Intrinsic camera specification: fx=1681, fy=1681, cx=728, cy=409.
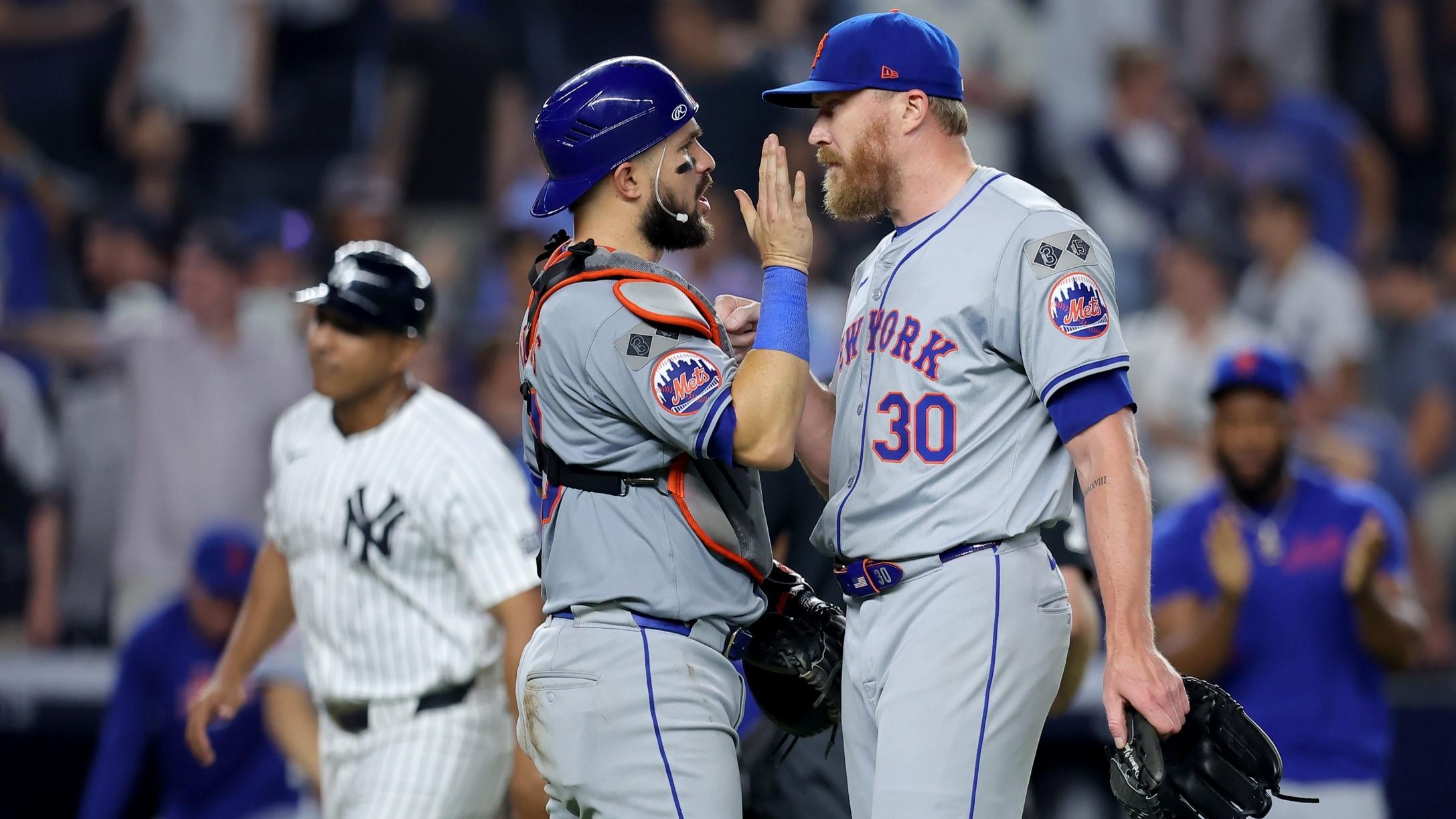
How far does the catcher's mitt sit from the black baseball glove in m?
0.67

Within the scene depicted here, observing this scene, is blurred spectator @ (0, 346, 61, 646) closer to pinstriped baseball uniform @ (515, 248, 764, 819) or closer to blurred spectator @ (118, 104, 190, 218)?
blurred spectator @ (118, 104, 190, 218)

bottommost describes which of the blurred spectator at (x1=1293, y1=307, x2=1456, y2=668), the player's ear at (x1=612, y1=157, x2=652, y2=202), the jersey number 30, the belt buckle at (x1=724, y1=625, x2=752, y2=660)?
the blurred spectator at (x1=1293, y1=307, x2=1456, y2=668)

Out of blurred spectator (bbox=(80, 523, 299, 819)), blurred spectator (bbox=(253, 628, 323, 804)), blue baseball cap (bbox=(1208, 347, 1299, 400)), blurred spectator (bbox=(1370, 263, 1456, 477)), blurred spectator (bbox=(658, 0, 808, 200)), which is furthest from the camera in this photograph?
blurred spectator (bbox=(658, 0, 808, 200))

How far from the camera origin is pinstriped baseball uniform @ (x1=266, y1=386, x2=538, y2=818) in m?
4.35

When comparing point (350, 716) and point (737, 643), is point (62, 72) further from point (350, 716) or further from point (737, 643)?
point (737, 643)

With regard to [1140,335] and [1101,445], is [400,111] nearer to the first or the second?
[1140,335]

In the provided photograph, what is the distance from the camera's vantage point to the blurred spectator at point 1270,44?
402 inches

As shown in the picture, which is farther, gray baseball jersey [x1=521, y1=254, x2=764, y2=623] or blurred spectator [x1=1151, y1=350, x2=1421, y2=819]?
blurred spectator [x1=1151, y1=350, x2=1421, y2=819]

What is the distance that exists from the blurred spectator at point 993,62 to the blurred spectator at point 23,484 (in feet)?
15.0

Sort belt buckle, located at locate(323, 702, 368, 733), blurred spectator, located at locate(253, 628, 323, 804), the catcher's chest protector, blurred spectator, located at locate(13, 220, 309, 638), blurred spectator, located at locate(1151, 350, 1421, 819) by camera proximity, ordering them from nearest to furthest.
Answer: the catcher's chest protector
belt buckle, located at locate(323, 702, 368, 733)
blurred spectator, located at locate(1151, 350, 1421, 819)
blurred spectator, located at locate(253, 628, 323, 804)
blurred spectator, located at locate(13, 220, 309, 638)

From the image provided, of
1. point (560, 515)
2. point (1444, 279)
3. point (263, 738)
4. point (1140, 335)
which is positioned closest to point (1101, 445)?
point (560, 515)

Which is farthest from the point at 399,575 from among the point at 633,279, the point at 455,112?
the point at 455,112

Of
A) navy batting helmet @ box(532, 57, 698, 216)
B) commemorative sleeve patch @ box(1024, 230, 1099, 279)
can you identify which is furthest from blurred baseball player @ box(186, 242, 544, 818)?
commemorative sleeve patch @ box(1024, 230, 1099, 279)

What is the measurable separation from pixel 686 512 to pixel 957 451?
55cm
